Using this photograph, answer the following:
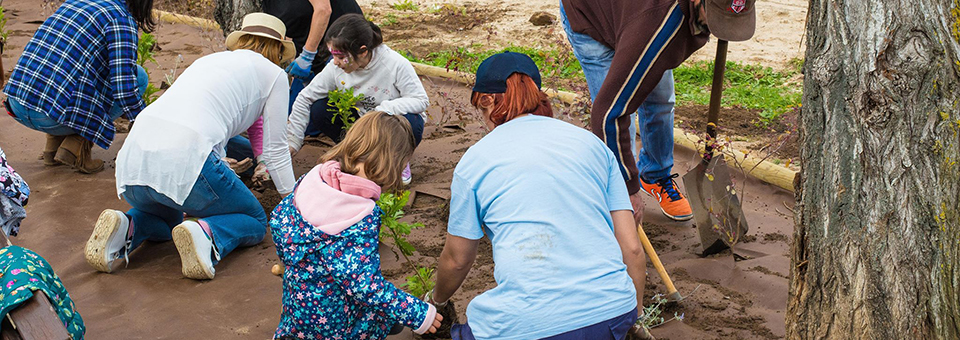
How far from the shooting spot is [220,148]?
383cm

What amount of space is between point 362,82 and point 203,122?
3.92ft

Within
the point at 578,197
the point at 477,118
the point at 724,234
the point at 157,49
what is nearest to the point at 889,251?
the point at 578,197

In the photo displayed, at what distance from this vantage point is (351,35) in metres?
4.34

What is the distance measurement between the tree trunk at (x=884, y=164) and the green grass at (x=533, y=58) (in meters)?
3.87

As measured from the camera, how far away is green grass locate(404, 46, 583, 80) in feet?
21.4

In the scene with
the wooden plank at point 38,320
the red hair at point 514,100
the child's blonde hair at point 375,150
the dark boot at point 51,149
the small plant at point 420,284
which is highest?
the red hair at point 514,100

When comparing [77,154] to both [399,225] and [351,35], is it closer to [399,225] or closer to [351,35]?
[351,35]

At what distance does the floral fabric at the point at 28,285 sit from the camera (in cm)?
227

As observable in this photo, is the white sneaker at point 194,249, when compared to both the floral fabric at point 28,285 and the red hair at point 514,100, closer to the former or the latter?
the floral fabric at point 28,285

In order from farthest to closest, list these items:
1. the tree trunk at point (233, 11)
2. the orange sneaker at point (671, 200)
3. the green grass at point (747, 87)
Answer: the tree trunk at point (233, 11) → the green grass at point (747, 87) → the orange sneaker at point (671, 200)

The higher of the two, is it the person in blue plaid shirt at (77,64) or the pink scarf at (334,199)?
the pink scarf at (334,199)

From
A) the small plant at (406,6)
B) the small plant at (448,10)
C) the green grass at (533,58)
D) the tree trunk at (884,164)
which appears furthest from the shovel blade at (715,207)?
the small plant at (406,6)

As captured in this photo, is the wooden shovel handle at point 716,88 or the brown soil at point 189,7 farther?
the brown soil at point 189,7

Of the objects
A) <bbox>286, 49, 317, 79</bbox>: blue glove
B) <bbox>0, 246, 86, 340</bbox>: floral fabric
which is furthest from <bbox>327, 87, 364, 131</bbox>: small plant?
<bbox>0, 246, 86, 340</bbox>: floral fabric
